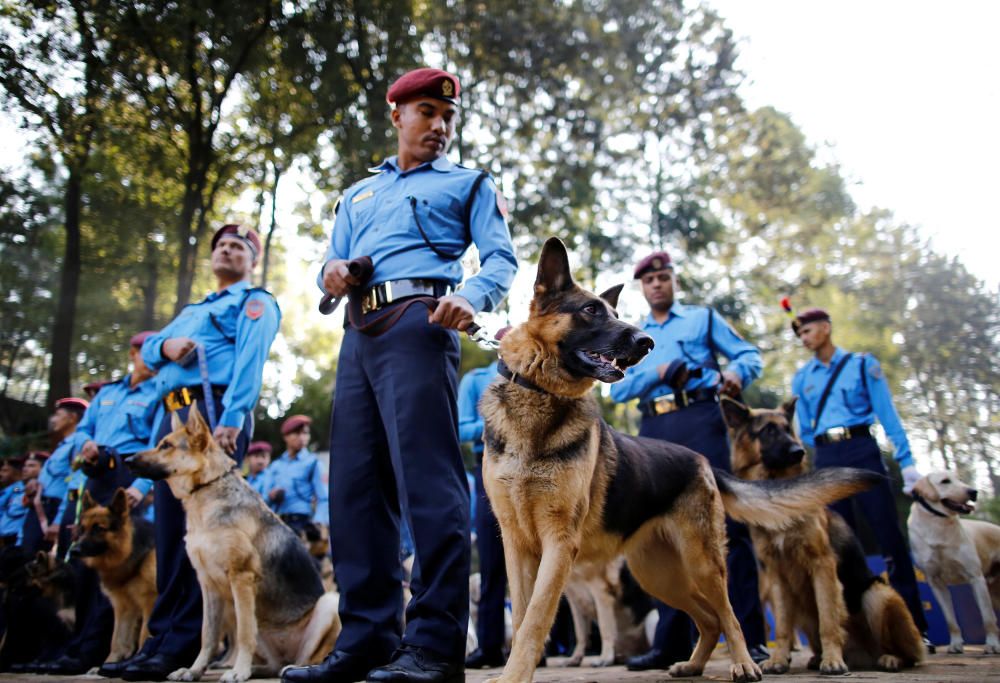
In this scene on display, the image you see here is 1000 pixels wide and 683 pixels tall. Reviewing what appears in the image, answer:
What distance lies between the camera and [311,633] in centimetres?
520

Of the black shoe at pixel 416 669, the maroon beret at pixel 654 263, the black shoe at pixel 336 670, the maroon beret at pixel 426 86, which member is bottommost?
the black shoe at pixel 336 670

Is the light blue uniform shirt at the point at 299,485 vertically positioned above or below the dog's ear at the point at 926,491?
above

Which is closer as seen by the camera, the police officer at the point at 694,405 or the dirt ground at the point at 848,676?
the dirt ground at the point at 848,676

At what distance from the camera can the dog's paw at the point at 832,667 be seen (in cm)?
426

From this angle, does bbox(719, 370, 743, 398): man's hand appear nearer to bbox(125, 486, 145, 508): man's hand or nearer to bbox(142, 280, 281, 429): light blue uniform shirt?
bbox(142, 280, 281, 429): light blue uniform shirt

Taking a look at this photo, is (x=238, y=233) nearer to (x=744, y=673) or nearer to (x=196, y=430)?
(x=196, y=430)

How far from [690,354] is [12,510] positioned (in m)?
9.75

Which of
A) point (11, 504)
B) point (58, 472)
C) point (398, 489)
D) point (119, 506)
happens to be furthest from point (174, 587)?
point (11, 504)

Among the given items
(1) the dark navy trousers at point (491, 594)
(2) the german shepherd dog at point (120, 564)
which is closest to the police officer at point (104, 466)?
(2) the german shepherd dog at point (120, 564)

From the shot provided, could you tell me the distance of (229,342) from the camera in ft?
16.7

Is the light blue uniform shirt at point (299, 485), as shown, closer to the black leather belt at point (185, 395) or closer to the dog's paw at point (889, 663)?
the black leather belt at point (185, 395)

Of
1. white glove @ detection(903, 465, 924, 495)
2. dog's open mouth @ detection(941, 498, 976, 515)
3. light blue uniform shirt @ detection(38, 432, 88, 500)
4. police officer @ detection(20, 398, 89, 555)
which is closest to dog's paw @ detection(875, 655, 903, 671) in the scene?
white glove @ detection(903, 465, 924, 495)

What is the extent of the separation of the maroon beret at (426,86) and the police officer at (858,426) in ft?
15.4

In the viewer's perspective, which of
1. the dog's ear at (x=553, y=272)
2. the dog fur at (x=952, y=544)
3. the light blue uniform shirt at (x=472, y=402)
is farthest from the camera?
the light blue uniform shirt at (x=472, y=402)
